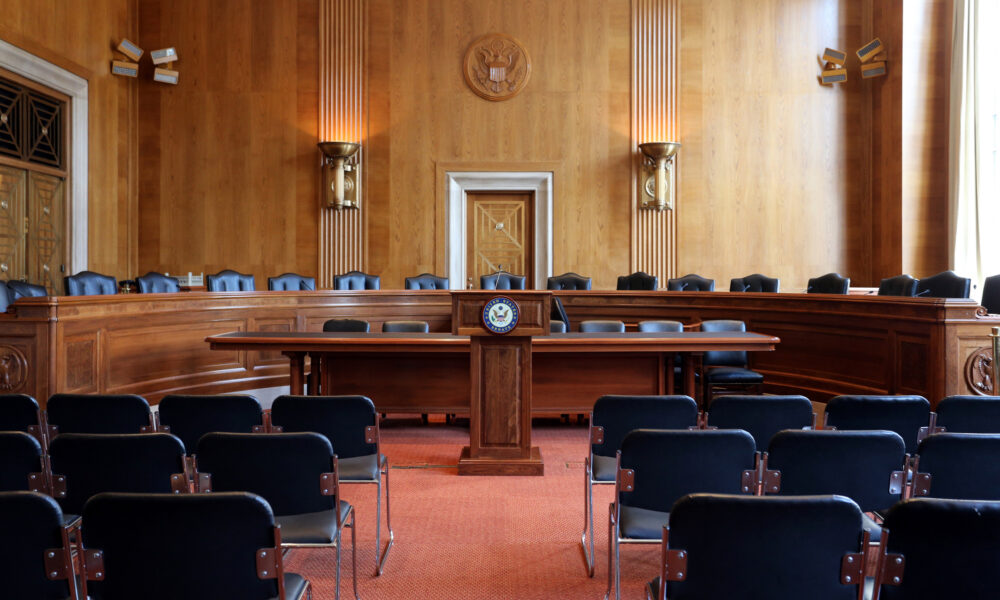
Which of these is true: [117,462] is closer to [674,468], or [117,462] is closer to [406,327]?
[674,468]

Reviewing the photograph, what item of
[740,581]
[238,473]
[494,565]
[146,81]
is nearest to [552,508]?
[494,565]

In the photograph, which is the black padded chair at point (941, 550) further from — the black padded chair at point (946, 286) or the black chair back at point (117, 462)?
the black padded chair at point (946, 286)

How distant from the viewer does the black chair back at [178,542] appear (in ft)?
5.61

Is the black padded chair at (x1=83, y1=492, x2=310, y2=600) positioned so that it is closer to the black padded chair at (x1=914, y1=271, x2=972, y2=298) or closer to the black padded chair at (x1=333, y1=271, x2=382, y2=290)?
the black padded chair at (x1=914, y1=271, x2=972, y2=298)

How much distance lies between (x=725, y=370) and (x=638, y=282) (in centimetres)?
266

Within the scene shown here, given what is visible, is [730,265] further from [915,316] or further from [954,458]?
[954,458]

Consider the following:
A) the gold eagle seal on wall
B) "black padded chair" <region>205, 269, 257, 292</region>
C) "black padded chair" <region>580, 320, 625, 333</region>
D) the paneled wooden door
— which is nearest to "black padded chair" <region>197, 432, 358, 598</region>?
"black padded chair" <region>580, 320, 625, 333</region>

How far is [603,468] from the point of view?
3.30 m

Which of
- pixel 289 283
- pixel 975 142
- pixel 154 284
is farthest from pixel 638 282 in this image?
pixel 154 284

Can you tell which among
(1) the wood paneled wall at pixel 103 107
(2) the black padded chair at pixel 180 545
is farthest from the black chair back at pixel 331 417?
(1) the wood paneled wall at pixel 103 107

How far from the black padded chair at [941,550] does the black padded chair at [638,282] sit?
7.25 meters

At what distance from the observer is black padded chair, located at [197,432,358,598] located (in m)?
2.47

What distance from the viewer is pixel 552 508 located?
4027 millimetres

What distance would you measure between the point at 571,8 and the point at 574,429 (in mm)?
6975
